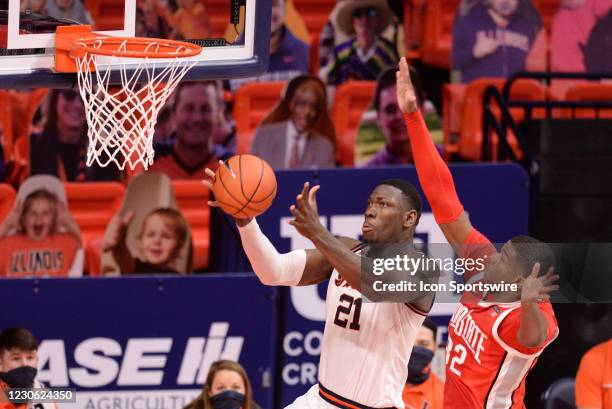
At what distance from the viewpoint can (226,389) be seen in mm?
7219

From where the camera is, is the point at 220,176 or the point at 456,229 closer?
the point at 220,176

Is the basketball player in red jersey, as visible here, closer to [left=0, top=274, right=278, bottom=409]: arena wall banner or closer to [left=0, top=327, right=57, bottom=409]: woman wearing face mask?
[left=0, top=274, right=278, bottom=409]: arena wall banner

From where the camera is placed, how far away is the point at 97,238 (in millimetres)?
9242

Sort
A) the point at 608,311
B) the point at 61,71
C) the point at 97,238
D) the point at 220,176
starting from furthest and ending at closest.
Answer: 1. the point at 97,238
2. the point at 608,311
3. the point at 61,71
4. the point at 220,176

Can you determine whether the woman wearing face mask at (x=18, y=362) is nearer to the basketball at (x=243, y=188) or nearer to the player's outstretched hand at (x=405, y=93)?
the basketball at (x=243, y=188)

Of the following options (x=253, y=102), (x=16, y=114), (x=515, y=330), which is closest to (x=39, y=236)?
(x=16, y=114)

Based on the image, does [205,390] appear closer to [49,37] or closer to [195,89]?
[49,37]

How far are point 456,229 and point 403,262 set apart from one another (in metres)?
0.78

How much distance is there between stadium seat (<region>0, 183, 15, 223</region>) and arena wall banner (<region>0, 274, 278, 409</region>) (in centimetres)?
172

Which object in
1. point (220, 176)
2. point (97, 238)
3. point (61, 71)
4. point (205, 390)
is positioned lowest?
point (205, 390)

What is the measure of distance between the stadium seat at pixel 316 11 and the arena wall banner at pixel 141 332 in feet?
13.1

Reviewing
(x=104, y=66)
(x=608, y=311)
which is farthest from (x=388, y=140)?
(x=104, y=66)

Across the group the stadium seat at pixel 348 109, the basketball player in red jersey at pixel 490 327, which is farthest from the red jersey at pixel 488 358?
the stadium seat at pixel 348 109

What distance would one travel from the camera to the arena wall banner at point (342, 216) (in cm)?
777
